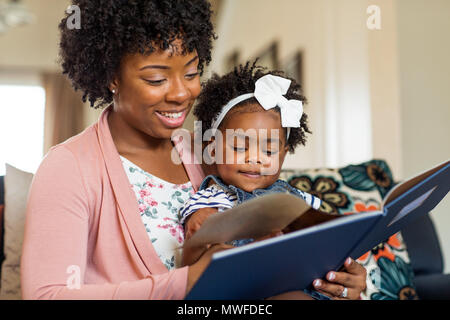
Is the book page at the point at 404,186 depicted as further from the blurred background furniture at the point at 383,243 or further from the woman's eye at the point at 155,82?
the blurred background furniture at the point at 383,243

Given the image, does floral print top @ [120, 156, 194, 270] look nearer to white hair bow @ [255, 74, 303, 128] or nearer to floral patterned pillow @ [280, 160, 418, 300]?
white hair bow @ [255, 74, 303, 128]

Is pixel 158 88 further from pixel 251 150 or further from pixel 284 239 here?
pixel 284 239

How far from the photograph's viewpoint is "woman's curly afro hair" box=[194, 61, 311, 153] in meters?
1.44

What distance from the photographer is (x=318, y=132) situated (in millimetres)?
3836

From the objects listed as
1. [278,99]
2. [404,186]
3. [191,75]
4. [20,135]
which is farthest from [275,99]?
[20,135]

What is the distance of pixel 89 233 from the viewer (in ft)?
3.98

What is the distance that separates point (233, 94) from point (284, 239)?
0.72 metres

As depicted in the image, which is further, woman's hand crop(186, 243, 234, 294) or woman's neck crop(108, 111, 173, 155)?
woman's neck crop(108, 111, 173, 155)

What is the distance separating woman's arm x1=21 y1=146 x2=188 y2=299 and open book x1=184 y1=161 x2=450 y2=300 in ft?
0.40

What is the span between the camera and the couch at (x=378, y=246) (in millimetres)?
1459

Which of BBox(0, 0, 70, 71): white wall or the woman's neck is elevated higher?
BBox(0, 0, 70, 71): white wall

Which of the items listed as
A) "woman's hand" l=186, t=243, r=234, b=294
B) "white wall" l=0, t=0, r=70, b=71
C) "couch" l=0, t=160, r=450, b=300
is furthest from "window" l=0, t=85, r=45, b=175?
"woman's hand" l=186, t=243, r=234, b=294

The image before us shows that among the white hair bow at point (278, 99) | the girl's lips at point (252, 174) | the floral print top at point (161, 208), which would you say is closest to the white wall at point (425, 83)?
the white hair bow at point (278, 99)

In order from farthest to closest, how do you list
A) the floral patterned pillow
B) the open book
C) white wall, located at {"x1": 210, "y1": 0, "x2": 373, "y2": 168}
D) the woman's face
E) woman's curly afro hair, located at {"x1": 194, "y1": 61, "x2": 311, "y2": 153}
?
1. white wall, located at {"x1": 210, "y1": 0, "x2": 373, "y2": 168}
2. the floral patterned pillow
3. woman's curly afro hair, located at {"x1": 194, "y1": 61, "x2": 311, "y2": 153}
4. the woman's face
5. the open book
